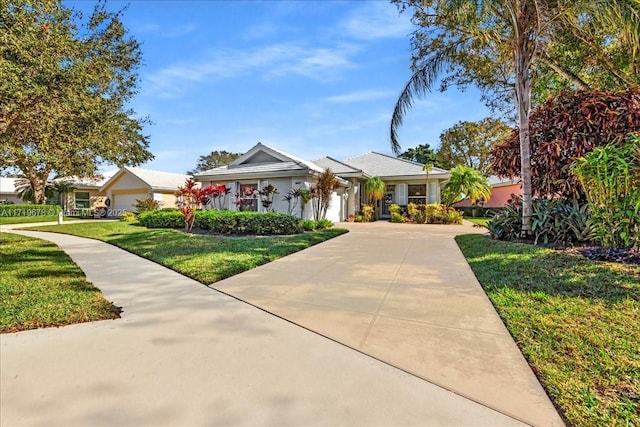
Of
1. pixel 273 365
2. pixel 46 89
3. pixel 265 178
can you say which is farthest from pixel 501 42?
pixel 265 178

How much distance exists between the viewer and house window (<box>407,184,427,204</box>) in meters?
20.5

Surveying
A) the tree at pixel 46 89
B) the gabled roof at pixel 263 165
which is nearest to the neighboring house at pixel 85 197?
the gabled roof at pixel 263 165

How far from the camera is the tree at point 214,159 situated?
5391cm

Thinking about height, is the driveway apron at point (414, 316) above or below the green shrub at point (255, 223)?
below

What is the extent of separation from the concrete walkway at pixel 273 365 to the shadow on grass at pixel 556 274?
3.38ft

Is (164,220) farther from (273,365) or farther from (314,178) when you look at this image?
(273,365)

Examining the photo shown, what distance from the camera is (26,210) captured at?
20469 mm

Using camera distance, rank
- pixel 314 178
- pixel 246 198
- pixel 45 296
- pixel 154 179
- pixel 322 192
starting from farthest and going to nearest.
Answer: pixel 154 179
pixel 246 198
pixel 314 178
pixel 322 192
pixel 45 296

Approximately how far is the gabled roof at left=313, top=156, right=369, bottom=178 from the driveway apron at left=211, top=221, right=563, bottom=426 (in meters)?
12.3

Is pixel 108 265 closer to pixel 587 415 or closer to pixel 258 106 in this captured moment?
pixel 587 415

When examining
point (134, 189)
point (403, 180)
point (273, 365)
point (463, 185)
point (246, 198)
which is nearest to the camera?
point (273, 365)

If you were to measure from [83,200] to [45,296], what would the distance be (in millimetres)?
29613

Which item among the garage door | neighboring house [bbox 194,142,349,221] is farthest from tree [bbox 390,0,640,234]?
the garage door

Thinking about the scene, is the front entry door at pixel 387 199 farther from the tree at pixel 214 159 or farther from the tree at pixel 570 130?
the tree at pixel 214 159
